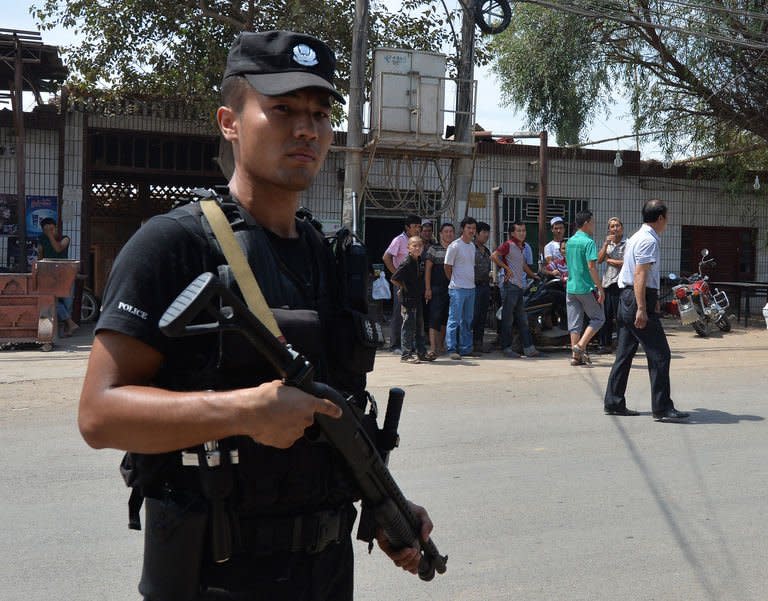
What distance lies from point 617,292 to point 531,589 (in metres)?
8.83

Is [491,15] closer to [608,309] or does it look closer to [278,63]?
[608,309]

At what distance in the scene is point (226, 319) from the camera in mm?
1625

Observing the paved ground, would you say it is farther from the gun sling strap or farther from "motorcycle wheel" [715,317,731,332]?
"motorcycle wheel" [715,317,731,332]

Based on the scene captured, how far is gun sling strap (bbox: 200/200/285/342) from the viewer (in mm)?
1774

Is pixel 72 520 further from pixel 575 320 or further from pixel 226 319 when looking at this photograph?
pixel 575 320

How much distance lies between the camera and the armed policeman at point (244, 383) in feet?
5.56

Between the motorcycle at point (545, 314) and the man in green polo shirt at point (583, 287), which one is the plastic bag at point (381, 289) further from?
the man in green polo shirt at point (583, 287)

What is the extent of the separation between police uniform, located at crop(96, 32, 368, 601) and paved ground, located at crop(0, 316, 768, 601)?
87.6 inches

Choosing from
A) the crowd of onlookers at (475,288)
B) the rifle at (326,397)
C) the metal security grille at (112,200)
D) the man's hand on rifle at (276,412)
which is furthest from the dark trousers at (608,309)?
the man's hand on rifle at (276,412)

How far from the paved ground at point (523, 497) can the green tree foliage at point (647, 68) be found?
27.2 feet

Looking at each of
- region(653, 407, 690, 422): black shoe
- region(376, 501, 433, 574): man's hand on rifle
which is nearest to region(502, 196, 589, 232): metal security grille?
region(653, 407, 690, 422): black shoe

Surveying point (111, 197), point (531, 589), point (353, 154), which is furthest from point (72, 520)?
point (111, 197)

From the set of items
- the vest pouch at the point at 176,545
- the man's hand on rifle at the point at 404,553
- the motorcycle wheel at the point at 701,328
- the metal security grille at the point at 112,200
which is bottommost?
the motorcycle wheel at the point at 701,328

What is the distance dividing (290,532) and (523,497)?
365 centimetres
